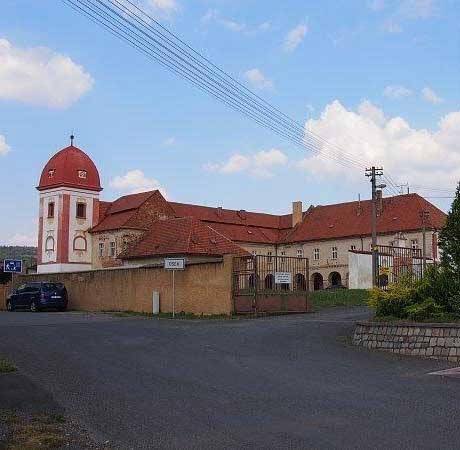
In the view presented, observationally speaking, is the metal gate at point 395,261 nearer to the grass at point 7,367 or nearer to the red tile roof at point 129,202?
the grass at point 7,367

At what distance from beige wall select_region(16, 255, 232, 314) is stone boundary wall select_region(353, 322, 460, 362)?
11092 millimetres

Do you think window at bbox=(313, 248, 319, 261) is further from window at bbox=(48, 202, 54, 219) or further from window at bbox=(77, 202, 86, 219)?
window at bbox=(48, 202, 54, 219)

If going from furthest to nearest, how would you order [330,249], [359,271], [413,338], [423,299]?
[330,249] < [359,271] < [423,299] < [413,338]

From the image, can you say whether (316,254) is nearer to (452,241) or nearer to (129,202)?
(129,202)

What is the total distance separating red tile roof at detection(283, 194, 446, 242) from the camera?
7506 cm

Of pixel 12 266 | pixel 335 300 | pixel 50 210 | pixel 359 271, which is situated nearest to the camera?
pixel 335 300

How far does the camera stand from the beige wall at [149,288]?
2831 centimetres

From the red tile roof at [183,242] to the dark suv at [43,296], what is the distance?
16218 millimetres

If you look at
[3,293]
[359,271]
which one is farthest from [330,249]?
[3,293]

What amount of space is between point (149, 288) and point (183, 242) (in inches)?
862

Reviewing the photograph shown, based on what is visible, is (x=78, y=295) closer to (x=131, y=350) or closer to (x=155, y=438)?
(x=131, y=350)

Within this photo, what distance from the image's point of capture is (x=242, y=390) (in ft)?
36.2

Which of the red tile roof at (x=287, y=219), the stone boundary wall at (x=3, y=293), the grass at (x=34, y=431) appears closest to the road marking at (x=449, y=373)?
the grass at (x=34, y=431)

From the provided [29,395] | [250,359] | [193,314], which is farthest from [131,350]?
[193,314]
